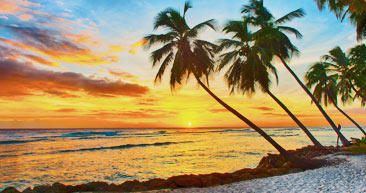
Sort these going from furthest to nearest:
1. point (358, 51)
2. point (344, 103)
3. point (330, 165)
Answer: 1. point (344, 103)
2. point (358, 51)
3. point (330, 165)

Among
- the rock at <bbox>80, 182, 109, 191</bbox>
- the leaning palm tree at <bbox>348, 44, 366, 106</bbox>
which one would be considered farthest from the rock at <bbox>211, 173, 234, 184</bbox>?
the leaning palm tree at <bbox>348, 44, 366, 106</bbox>

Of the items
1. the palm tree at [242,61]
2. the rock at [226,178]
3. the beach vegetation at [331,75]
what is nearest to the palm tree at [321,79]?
the beach vegetation at [331,75]

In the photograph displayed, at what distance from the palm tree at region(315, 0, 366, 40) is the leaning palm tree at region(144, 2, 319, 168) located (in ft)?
21.6

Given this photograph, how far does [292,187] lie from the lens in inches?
→ 301

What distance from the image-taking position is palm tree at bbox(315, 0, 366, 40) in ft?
32.9

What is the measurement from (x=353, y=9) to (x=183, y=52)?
831 cm

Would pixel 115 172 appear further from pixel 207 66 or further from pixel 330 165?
pixel 330 165

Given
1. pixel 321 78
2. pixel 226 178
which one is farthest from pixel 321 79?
pixel 226 178

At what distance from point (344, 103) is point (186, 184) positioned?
27.9 metres

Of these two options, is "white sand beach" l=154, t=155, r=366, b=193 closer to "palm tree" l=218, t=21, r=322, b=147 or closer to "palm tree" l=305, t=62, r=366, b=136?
"palm tree" l=218, t=21, r=322, b=147

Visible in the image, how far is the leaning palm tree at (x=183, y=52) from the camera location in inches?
515

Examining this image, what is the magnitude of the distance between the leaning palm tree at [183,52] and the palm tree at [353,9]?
6.57 m

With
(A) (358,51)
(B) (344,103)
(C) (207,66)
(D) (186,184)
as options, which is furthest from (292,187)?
(B) (344,103)

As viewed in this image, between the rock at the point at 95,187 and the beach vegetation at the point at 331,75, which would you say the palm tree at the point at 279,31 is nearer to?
the beach vegetation at the point at 331,75
